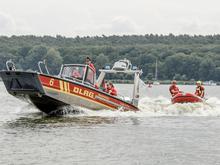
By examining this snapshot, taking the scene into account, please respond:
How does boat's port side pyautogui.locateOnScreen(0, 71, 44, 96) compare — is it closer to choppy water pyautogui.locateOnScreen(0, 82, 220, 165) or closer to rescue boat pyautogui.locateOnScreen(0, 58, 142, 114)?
rescue boat pyautogui.locateOnScreen(0, 58, 142, 114)

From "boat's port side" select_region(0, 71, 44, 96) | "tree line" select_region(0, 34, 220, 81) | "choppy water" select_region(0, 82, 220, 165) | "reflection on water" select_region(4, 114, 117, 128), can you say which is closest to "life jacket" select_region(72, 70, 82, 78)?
"choppy water" select_region(0, 82, 220, 165)

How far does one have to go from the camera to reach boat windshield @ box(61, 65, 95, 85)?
2741 cm

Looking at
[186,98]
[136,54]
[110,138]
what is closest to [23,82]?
[110,138]

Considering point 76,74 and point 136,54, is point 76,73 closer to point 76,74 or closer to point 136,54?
point 76,74

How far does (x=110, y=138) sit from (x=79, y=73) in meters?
7.05

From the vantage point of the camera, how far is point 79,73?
90.3ft

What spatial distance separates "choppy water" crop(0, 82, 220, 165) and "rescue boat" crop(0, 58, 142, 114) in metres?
0.51

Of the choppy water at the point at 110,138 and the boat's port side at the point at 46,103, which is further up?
the boat's port side at the point at 46,103

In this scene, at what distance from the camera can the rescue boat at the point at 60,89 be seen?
2573 centimetres

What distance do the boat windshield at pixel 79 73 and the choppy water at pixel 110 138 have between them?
1.33 meters

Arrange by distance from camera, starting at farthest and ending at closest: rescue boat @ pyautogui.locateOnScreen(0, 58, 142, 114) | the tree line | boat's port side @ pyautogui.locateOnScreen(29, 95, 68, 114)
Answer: the tree line
boat's port side @ pyautogui.locateOnScreen(29, 95, 68, 114)
rescue boat @ pyautogui.locateOnScreen(0, 58, 142, 114)

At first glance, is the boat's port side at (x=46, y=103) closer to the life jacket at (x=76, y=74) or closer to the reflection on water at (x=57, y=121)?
the reflection on water at (x=57, y=121)

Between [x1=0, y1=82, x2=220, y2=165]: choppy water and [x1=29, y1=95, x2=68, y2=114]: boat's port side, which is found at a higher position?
[x1=29, y1=95, x2=68, y2=114]: boat's port side

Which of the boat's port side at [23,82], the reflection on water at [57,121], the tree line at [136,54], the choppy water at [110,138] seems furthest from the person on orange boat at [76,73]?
the tree line at [136,54]
